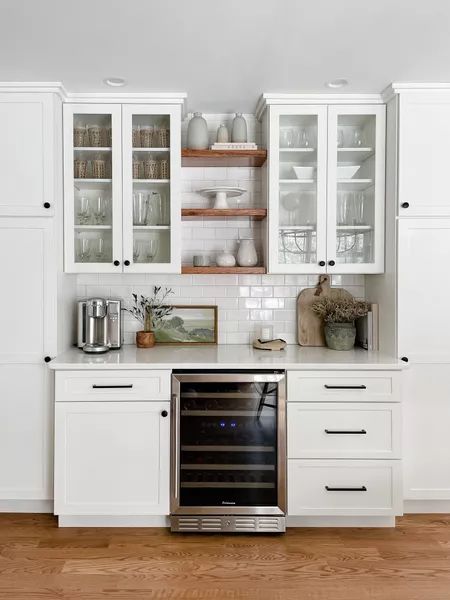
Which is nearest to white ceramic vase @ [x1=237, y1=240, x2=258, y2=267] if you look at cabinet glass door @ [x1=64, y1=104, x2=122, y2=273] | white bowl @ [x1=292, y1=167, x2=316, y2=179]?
white bowl @ [x1=292, y1=167, x2=316, y2=179]

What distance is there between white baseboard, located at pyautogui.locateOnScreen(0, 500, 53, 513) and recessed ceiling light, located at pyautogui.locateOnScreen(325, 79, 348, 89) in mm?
2907

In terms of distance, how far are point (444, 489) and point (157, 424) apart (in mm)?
1696

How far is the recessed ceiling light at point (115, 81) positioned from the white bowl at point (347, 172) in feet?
4.55

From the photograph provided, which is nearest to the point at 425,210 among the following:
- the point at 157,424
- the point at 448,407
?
the point at 448,407

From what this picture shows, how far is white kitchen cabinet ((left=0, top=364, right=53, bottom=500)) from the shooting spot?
2984mm

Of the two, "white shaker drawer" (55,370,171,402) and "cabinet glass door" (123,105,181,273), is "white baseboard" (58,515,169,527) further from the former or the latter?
"cabinet glass door" (123,105,181,273)

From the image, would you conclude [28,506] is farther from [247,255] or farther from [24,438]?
[247,255]

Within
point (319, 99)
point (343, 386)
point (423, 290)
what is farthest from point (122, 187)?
point (423, 290)

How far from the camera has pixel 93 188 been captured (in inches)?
126

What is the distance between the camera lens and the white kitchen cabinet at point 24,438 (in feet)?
9.79

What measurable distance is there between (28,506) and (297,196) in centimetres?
245

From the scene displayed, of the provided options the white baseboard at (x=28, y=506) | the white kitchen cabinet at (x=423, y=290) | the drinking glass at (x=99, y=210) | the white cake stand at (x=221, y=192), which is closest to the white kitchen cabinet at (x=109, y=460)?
the white baseboard at (x=28, y=506)

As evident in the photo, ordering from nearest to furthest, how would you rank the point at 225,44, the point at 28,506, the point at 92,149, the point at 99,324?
the point at 225,44
the point at 28,506
the point at 92,149
the point at 99,324

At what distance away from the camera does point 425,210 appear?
2984mm
